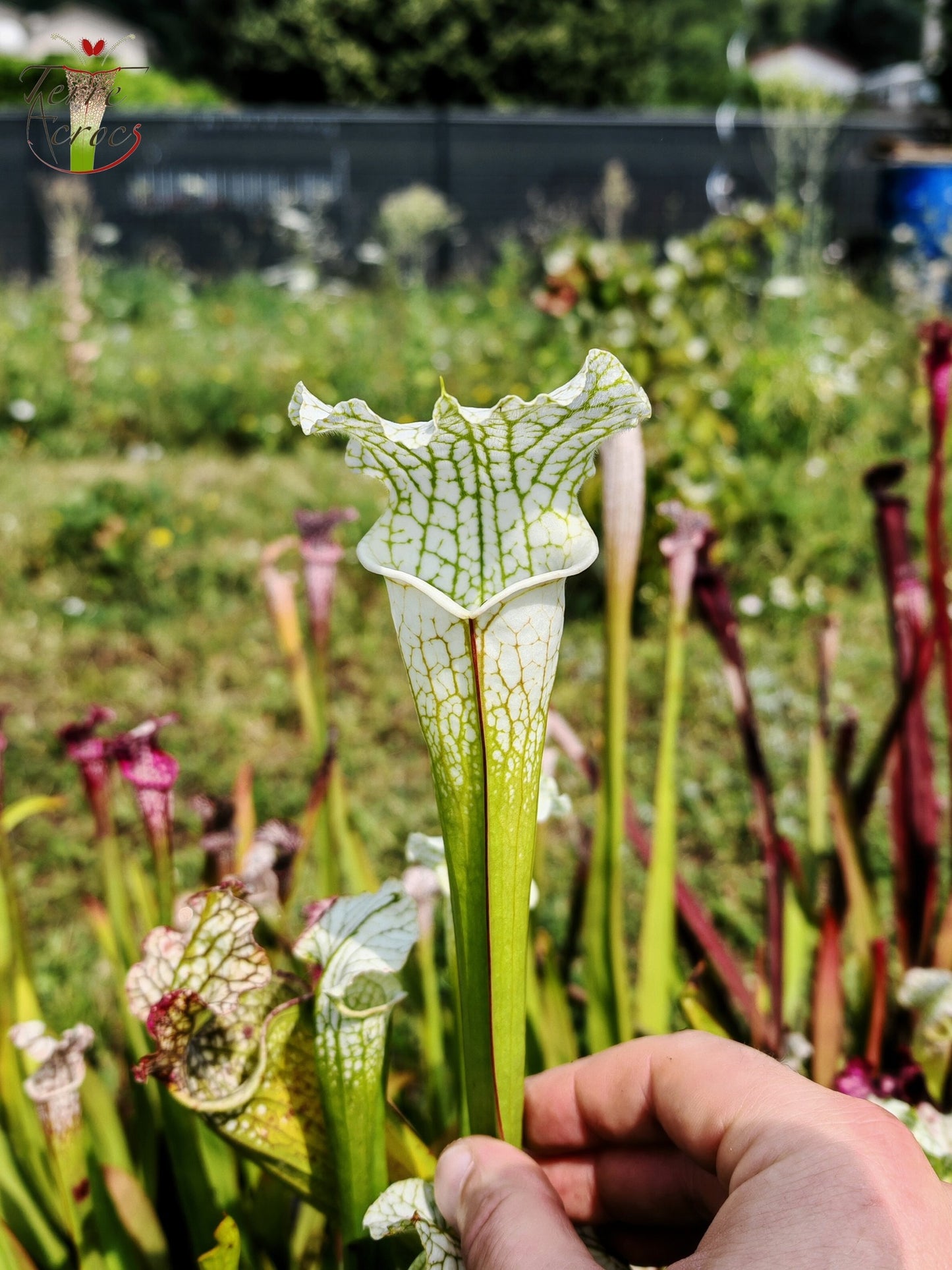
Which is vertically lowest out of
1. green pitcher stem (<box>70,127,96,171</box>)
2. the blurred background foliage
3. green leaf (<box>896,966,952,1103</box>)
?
green leaf (<box>896,966,952,1103</box>)

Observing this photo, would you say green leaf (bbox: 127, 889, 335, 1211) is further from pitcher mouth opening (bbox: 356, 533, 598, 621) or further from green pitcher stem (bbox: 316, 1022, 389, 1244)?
pitcher mouth opening (bbox: 356, 533, 598, 621)

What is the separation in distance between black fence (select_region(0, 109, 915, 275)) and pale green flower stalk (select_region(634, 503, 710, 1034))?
8.04 meters

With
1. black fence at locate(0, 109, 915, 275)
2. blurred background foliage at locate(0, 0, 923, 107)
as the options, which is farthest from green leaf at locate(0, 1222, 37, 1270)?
blurred background foliage at locate(0, 0, 923, 107)

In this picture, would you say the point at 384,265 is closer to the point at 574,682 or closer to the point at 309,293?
the point at 309,293

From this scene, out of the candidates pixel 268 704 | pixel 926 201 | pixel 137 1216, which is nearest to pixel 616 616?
pixel 137 1216

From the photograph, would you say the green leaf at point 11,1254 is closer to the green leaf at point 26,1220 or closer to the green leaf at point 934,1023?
the green leaf at point 26,1220

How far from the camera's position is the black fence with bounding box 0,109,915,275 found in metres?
8.82

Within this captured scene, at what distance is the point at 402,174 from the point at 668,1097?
10.2 meters

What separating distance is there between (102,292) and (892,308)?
505 cm

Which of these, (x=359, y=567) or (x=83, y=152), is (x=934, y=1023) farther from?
(x=359, y=567)

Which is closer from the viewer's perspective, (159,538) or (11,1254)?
(11,1254)

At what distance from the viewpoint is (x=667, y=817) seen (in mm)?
952

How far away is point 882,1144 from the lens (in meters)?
0.58

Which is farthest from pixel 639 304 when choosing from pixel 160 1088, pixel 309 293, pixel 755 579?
pixel 309 293
